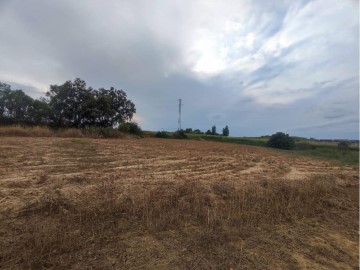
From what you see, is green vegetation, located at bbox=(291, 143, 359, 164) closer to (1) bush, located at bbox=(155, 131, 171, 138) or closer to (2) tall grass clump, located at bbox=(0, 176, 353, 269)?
(2) tall grass clump, located at bbox=(0, 176, 353, 269)

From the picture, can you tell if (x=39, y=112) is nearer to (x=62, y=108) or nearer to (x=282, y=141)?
(x=62, y=108)

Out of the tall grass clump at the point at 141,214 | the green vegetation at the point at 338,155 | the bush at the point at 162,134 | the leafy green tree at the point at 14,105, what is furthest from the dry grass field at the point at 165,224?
the bush at the point at 162,134

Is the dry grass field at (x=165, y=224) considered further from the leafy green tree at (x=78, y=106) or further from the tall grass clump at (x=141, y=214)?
the leafy green tree at (x=78, y=106)

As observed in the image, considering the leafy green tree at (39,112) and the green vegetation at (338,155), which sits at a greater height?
the leafy green tree at (39,112)

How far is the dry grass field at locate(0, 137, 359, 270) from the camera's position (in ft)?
9.39

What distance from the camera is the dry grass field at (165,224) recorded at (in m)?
2.86

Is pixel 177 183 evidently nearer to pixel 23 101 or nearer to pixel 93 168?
pixel 93 168

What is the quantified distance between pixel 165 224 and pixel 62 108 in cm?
2650

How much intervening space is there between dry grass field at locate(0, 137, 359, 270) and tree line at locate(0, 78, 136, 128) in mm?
20813

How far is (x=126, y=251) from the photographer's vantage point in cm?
295

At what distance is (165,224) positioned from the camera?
12.2 ft

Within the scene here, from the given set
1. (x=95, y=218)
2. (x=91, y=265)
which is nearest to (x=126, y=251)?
(x=91, y=265)

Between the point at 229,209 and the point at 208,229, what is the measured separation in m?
0.87

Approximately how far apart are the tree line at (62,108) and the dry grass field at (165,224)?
20.8 metres
